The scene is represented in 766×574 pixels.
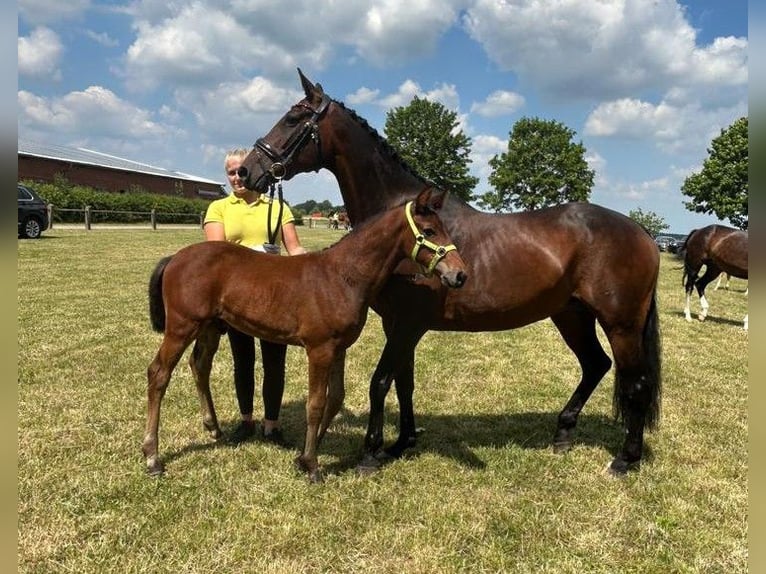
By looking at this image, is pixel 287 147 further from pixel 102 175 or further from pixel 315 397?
pixel 102 175

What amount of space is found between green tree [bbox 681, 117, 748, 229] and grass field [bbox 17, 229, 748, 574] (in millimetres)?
23749

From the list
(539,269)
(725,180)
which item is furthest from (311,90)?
(725,180)

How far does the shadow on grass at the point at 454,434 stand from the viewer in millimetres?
4102

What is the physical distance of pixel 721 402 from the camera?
559 centimetres

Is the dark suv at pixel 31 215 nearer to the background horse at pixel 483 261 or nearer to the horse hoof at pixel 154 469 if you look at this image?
the horse hoof at pixel 154 469

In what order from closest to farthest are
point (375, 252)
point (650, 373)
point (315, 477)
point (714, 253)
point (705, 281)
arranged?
point (375, 252)
point (315, 477)
point (650, 373)
point (714, 253)
point (705, 281)

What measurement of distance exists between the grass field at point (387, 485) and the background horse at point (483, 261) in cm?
52

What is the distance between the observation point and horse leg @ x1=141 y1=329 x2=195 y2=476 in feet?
11.6

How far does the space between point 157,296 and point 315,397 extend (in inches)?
57.3

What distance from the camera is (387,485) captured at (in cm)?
359

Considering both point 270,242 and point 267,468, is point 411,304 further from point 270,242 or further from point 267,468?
point 267,468

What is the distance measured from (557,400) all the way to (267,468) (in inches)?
134

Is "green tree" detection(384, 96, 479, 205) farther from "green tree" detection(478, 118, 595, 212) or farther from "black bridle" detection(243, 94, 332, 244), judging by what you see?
"black bridle" detection(243, 94, 332, 244)

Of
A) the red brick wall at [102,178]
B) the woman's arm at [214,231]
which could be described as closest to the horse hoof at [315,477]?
the woman's arm at [214,231]
